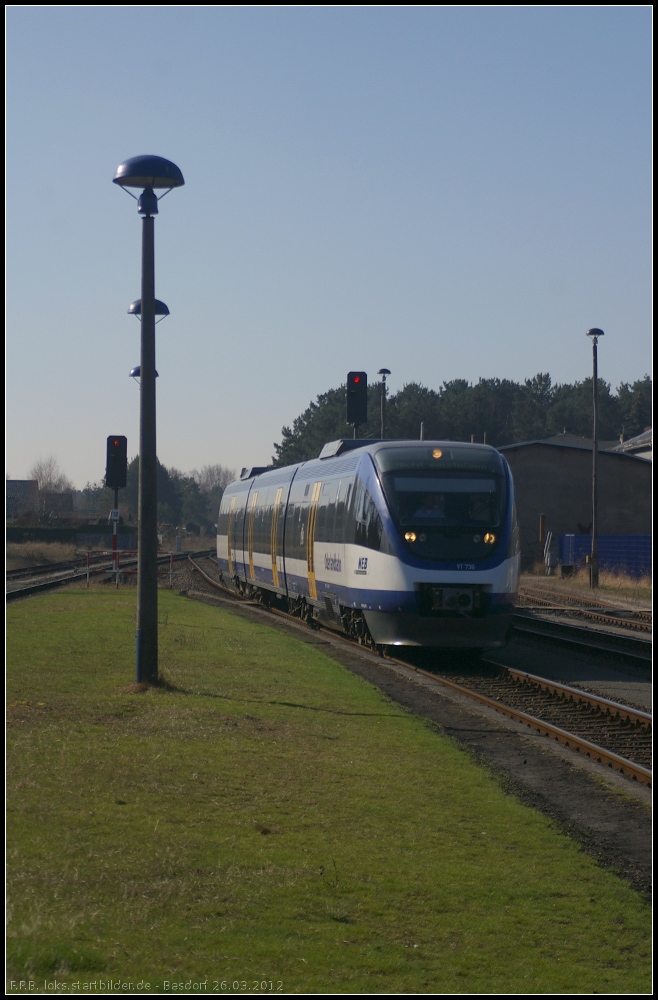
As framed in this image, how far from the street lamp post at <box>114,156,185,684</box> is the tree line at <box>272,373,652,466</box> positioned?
292 feet

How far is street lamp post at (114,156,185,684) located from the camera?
1409 centimetres

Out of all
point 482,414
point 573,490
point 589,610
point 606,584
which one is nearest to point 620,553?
point 606,584

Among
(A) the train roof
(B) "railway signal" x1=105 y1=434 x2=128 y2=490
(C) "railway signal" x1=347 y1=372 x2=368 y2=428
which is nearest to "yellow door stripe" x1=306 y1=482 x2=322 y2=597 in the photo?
(A) the train roof

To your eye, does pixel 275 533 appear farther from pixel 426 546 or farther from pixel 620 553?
pixel 620 553

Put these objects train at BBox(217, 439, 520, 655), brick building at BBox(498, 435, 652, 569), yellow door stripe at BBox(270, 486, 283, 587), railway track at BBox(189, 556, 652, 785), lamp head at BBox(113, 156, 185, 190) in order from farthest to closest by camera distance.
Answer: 1. brick building at BBox(498, 435, 652, 569)
2. yellow door stripe at BBox(270, 486, 283, 587)
3. train at BBox(217, 439, 520, 655)
4. lamp head at BBox(113, 156, 185, 190)
5. railway track at BBox(189, 556, 652, 785)

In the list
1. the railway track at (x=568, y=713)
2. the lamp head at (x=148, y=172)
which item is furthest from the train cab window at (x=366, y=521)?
the lamp head at (x=148, y=172)

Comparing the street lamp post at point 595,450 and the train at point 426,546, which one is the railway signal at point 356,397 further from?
the street lamp post at point 595,450

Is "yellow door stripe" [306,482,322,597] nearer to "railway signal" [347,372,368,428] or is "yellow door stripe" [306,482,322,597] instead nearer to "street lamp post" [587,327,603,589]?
"railway signal" [347,372,368,428]

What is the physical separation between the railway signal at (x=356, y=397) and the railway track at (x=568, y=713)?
983 cm

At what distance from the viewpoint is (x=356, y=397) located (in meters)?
27.5

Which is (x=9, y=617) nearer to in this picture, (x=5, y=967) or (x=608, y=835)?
(x=608, y=835)

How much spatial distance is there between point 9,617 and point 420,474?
10423 mm

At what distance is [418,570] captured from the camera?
1775 centimetres

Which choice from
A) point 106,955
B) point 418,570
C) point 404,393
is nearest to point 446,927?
point 106,955
